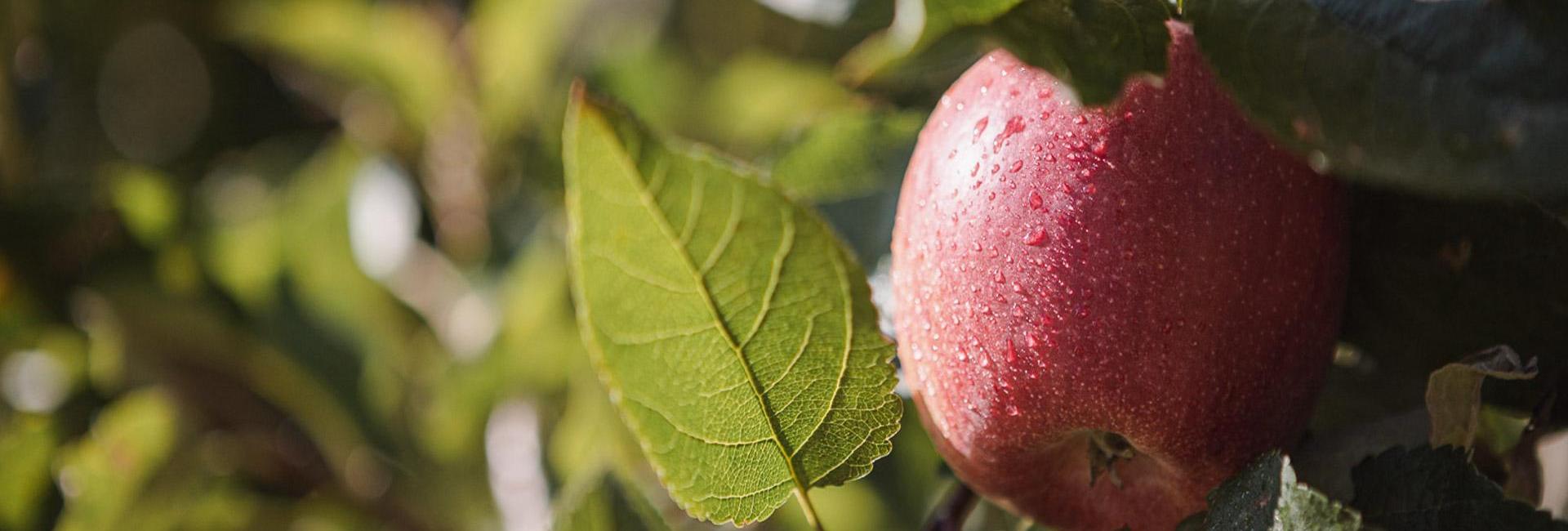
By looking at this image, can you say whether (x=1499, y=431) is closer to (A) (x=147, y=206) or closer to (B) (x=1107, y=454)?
(B) (x=1107, y=454)

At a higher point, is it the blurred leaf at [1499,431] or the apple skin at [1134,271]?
the apple skin at [1134,271]

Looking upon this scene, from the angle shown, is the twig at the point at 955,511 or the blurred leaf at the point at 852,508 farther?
the blurred leaf at the point at 852,508

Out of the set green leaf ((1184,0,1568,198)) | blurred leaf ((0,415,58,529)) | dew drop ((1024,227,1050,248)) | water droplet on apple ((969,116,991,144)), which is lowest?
blurred leaf ((0,415,58,529))

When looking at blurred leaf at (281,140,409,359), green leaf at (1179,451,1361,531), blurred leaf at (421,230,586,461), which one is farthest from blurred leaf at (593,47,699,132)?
green leaf at (1179,451,1361,531)

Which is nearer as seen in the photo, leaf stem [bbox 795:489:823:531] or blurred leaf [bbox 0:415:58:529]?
leaf stem [bbox 795:489:823:531]

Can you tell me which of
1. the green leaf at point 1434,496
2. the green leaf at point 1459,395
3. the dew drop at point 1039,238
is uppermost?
the dew drop at point 1039,238

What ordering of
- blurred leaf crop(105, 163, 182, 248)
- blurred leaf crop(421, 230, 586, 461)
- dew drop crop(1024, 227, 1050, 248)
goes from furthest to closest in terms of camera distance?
1. blurred leaf crop(105, 163, 182, 248)
2. blurred leaf crop(421, 230, 586, 461)
3. dew drop crop(1024, 227, 1050, 248)

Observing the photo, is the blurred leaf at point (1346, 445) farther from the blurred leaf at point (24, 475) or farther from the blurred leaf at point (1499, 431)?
the blurred leaf at point (24, 475)

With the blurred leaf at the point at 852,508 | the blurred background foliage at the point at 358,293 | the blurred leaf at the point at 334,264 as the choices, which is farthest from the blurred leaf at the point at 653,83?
the blurred leaf at the point at 852,508

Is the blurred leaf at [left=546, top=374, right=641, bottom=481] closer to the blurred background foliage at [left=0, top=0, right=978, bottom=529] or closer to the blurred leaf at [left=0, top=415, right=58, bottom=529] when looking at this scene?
the blurred background foliage at [left=0, top=0, right=978, bottom=529]
